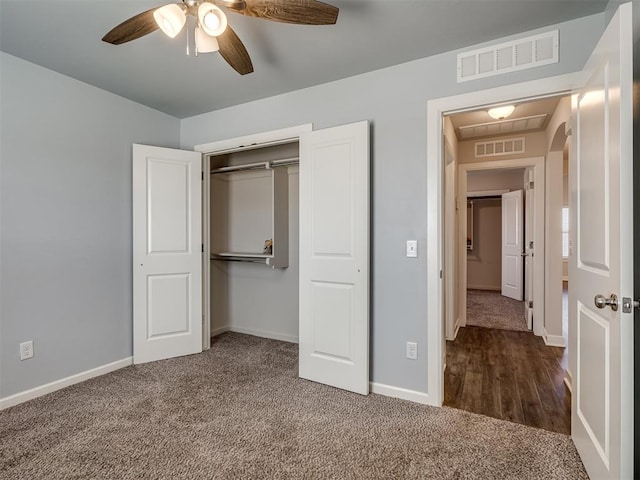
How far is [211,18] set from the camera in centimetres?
150

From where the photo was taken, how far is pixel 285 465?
Answer: 5.82 feet

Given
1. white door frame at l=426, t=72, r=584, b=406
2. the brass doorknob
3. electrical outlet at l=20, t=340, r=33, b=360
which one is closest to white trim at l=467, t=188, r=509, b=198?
white door frame at l=426, t=72, r=584, b=406

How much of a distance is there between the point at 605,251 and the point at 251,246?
353cm

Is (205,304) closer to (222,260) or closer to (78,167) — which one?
(222,260)

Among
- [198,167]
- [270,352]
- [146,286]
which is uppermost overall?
[198,167]

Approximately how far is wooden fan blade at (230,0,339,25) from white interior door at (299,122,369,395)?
→ 105cm

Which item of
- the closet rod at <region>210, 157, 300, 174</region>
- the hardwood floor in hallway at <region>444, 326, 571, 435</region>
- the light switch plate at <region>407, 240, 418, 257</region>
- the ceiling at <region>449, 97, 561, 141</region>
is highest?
the ceiling at <region>449, 97, 561, 141</region>

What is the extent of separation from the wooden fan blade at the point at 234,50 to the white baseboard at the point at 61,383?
276cm

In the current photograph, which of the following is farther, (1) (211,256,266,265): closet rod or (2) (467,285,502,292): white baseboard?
(2) (467,285,502,292): white baseboard

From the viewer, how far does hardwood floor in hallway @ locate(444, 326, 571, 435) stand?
2.35m

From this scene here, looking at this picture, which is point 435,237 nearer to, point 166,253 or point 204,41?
point 204,41

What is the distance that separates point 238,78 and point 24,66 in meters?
1.54

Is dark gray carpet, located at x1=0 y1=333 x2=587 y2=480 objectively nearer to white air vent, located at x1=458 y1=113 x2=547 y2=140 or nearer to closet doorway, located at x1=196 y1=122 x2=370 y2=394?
closet doorway, located at x1=196 y1=122 x2=370 y2=394

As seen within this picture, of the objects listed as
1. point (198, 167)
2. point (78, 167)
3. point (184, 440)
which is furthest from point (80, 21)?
point (184, 440)
